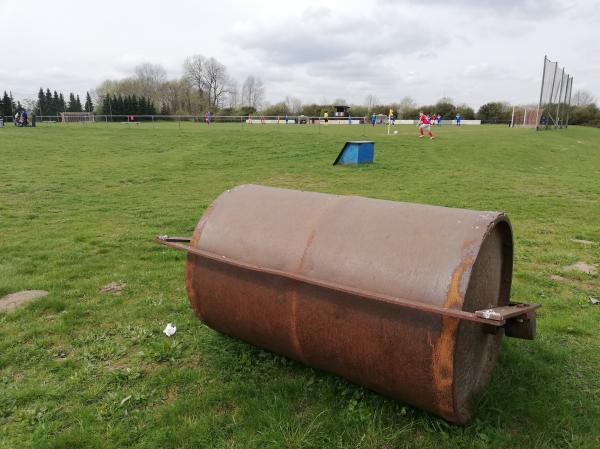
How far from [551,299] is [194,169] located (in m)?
13.3

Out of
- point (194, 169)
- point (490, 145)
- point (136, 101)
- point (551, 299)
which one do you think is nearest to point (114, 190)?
point (194, 169)

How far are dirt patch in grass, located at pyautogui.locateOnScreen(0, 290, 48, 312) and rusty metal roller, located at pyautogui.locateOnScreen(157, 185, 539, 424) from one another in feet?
7.88

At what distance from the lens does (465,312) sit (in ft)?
7.50

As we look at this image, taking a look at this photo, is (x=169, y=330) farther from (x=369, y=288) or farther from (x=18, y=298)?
(x=369, y=288)

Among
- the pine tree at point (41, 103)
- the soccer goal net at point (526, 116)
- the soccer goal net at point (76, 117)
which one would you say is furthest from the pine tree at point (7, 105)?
the soccer goal net at point (526, 116)

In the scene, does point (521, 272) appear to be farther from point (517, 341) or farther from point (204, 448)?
point (204, 448)

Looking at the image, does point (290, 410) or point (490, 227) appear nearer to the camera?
point (490, 227)

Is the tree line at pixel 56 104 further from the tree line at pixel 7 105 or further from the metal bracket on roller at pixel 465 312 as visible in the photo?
the metal bracket on roller at pixel 465 312

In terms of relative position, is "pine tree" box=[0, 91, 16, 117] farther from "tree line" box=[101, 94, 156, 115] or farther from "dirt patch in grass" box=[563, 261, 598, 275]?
"dirt patch in grass" box=[563, 261, 598, 275]

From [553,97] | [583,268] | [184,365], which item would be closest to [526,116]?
[553,97]

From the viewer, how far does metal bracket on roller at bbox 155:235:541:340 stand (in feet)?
7.39

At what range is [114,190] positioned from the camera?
39.0 feet

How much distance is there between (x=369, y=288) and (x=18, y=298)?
4.14 meters

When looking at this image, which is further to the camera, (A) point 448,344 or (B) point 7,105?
(B) point 7,105
